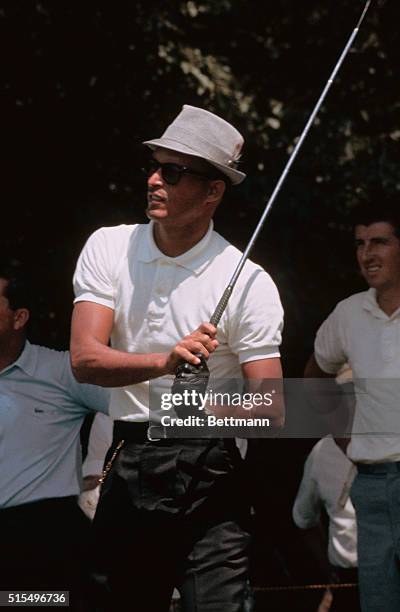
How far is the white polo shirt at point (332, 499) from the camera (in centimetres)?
509

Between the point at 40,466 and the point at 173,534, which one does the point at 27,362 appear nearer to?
the point at 40,466

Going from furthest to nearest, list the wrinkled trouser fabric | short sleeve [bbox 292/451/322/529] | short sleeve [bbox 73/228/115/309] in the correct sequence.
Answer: short sleeve [bbox 292/451/322/529] → short sleeve [bbox 73/228/115/309] → the wrinkled trouser fabric

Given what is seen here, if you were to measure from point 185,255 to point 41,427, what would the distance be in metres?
1.15

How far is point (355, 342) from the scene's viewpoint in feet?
14.2

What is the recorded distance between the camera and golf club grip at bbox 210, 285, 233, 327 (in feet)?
11.0

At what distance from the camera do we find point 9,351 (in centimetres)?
464

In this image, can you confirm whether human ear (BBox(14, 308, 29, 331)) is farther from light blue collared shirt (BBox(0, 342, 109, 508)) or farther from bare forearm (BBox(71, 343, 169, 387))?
bare forearm (BBox(71, 343, 169, 387))

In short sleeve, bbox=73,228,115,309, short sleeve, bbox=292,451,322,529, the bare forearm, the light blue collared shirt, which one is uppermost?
short sleeve, bbox=73,228,115,309

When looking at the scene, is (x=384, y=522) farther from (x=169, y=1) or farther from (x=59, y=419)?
(x=169, y=1)

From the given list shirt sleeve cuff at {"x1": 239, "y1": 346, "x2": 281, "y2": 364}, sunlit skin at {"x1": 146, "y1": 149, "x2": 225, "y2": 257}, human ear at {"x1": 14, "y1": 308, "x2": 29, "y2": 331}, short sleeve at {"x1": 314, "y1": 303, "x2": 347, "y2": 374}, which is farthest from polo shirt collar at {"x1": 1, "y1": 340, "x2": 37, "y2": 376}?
shirt sleeve cuff at {"x1": 239, "y1": 346, "x2": 281, "y2": 364}

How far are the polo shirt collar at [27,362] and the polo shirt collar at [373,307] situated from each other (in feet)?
3.98

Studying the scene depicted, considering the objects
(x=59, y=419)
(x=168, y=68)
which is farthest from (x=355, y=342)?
(x=168, y=68)

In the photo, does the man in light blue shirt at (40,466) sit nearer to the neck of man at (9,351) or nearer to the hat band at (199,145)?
the neck of man at (9,351)

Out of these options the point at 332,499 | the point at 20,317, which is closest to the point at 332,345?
the point at 332,499
